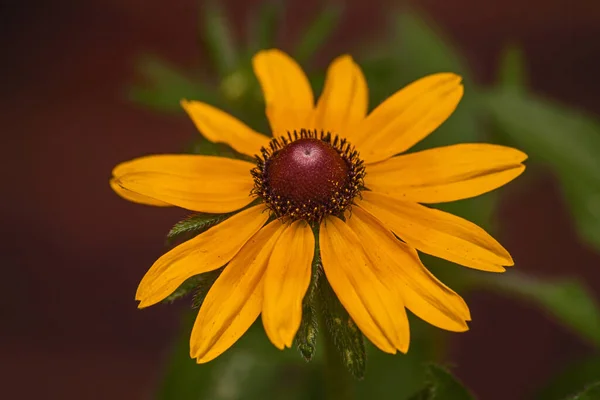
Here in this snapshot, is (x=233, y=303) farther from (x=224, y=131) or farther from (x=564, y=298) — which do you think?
(x=564, y=298)

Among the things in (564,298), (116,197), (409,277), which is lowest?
(409,277)

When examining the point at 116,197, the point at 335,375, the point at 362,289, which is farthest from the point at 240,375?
the point at 116,197

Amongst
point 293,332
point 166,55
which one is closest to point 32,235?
point 166,55

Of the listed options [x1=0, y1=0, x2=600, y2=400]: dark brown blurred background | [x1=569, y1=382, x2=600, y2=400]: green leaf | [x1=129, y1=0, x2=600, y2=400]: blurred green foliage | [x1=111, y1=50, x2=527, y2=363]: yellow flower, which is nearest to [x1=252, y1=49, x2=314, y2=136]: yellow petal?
[x1=111, y1=50, x2=527, y2=363]: yellow flower

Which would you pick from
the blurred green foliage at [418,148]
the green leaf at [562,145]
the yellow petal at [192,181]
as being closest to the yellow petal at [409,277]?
the yellow petal at [192,181]

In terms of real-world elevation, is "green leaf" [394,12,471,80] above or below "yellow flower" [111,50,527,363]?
above

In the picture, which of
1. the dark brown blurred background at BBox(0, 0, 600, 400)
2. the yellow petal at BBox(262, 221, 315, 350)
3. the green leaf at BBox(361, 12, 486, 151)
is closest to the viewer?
the yellow petal at BBox(262, 221, 315, 350)

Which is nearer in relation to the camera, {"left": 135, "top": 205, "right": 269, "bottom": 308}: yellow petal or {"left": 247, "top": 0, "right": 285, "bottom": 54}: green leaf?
{"left": 135, "top": 205, "right": 269, "bottom": 308}: yellow petal

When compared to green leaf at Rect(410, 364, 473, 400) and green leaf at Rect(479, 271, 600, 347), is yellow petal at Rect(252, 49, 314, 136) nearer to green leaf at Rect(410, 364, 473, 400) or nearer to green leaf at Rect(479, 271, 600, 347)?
green leaf at Rect(410, 364, 473, 400)
